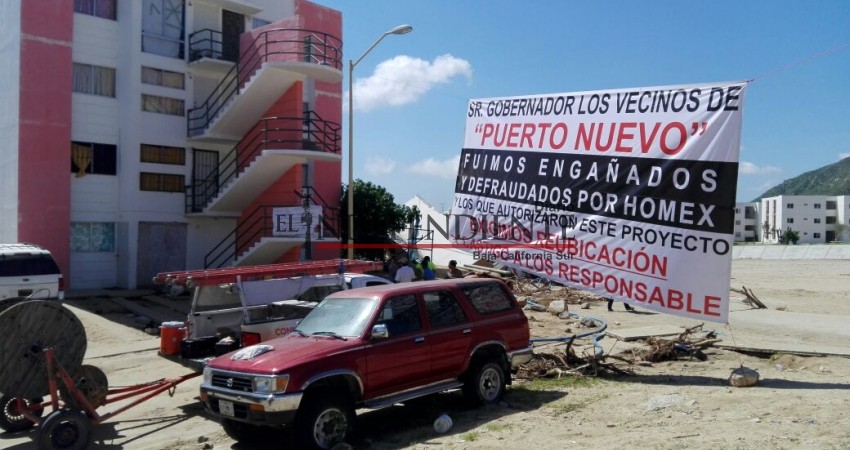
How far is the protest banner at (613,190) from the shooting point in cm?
992

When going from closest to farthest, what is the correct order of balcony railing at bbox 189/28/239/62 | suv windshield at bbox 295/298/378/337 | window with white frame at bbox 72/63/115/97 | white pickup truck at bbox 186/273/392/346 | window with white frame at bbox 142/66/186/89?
suv windshield at bbox 295/298/378/337 < white pickup truck at bbox 186/273/392/346 < window with white frame at bbox 72/63/115/97 < window with white frame at bbox 142/66/186/89 < balcony railing at bbox 189/28/239/62

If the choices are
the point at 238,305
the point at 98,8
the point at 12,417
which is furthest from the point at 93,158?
the point at 12,417

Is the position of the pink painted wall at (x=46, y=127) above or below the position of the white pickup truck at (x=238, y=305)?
above

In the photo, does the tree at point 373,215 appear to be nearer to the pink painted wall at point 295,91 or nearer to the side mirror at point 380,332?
the pink painted wall at point 295,91

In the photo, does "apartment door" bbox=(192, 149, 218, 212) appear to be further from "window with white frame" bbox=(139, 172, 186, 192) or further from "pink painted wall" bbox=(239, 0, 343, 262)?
"pink painted wall" bbox=(239, 0, 343, 262)

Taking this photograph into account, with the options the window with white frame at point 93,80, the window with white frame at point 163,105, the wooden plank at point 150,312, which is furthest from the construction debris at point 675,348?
the window with white frame at point 93,80

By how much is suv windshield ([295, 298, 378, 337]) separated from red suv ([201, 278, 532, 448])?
0.02m

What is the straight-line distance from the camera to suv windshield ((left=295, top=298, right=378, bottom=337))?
845cm

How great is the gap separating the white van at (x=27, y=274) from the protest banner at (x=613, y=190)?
9983 millimetres

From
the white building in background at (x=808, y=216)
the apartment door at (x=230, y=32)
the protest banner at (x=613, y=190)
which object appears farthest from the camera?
the white building in background at (x=808, y=216)

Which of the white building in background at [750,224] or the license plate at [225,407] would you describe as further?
the white building in background at [750,224]

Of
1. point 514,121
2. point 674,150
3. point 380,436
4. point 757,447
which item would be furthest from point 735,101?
point 380,436

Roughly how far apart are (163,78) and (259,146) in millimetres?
3977

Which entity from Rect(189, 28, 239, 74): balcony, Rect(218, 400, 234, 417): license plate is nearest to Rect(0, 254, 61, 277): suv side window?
Rect(189, 28, 239, 74): balcony
